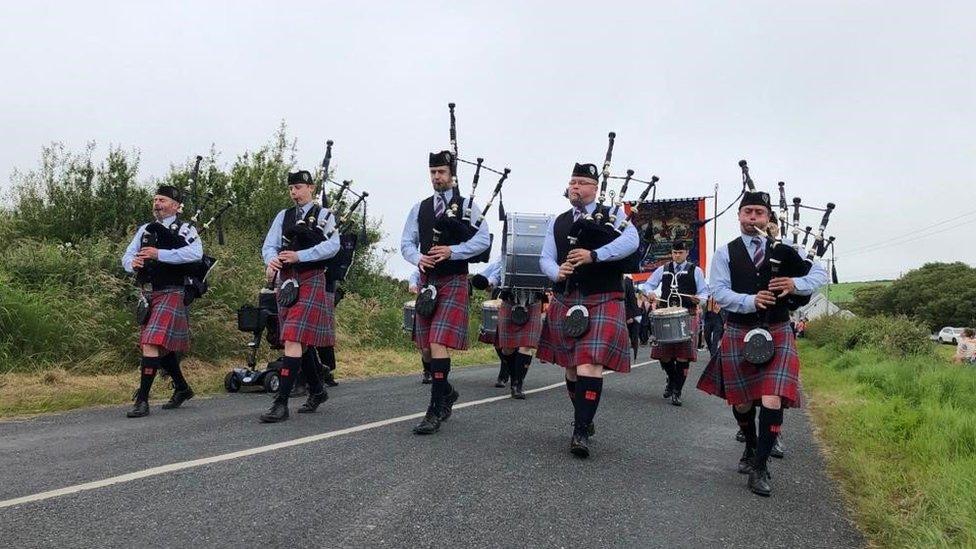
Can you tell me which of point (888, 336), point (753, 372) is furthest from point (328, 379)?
point (888, 336)

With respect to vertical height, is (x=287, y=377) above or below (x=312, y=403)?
above

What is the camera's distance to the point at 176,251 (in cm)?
586

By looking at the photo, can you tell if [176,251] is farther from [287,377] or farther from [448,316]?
[448,316]

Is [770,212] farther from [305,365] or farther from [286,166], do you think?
[286,166]

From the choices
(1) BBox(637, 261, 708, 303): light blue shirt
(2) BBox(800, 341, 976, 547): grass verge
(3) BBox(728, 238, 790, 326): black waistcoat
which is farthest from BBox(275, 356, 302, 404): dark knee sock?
(1) BBox(637, 261, 708, 303): light blue shirt

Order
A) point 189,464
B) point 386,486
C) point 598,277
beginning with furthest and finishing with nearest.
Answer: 1. point 598,277
2. point 189,464
3. point 386,486

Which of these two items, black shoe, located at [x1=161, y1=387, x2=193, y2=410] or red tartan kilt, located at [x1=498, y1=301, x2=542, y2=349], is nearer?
black shoe, located at [x1=161, y1=387, x2=193, y2=410]

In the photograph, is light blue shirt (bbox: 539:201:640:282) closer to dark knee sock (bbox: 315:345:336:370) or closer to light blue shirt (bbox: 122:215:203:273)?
light blue shirt (bbox: 122:215:203:273)

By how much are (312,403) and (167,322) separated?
1395 millimetres

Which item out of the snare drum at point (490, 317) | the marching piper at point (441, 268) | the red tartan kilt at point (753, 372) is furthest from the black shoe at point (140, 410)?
the red tartan kilt at point (753, 372)

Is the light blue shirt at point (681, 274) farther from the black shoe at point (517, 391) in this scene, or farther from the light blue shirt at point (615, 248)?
the light blue shirt at point (615, 248)

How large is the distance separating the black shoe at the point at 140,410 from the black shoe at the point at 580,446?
3.38 m

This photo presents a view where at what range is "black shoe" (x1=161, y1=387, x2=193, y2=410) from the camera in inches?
234

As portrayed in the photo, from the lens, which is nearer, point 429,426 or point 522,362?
point 429,426
